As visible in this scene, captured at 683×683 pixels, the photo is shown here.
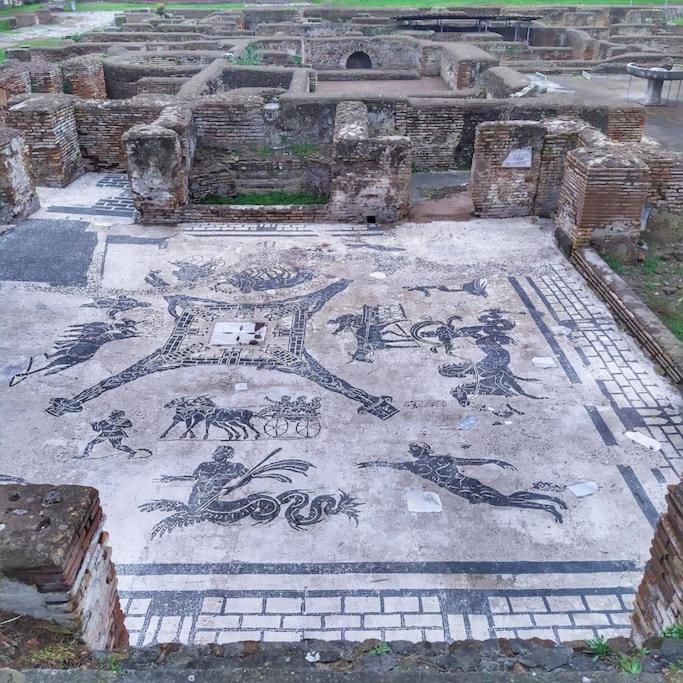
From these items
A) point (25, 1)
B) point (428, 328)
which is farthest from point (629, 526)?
point (25, 1)

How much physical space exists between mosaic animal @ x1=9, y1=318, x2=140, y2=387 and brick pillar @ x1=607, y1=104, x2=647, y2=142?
6654 mm

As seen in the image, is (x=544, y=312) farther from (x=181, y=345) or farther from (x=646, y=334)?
(x=181, y=345)

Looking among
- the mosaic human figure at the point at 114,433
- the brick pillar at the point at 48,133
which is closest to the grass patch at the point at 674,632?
the mosaic human figure at the point at 114,433

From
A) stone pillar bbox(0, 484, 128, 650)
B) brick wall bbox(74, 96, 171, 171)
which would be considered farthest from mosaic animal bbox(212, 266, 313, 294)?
stone pillar bbox(0, 484, 128, 650)

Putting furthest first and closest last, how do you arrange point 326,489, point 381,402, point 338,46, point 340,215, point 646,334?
point 338,46 < point 340,215 < point 646,334 < point 381,402 < point 326,489

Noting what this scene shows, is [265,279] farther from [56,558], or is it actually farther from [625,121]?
[625,121]

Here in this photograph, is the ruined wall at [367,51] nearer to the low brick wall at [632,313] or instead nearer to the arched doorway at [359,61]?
the arched doorway at [359,61]

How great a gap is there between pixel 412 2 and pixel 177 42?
1687 centimetres

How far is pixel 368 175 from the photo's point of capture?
24.2ft

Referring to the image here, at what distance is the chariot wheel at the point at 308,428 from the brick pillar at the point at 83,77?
9.09 metres

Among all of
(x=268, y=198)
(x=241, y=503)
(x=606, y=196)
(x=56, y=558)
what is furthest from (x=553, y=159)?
(x=56, y=558)

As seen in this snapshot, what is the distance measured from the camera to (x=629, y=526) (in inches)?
147

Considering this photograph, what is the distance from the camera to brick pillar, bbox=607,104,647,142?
863cm

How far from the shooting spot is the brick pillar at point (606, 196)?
20.9ft
